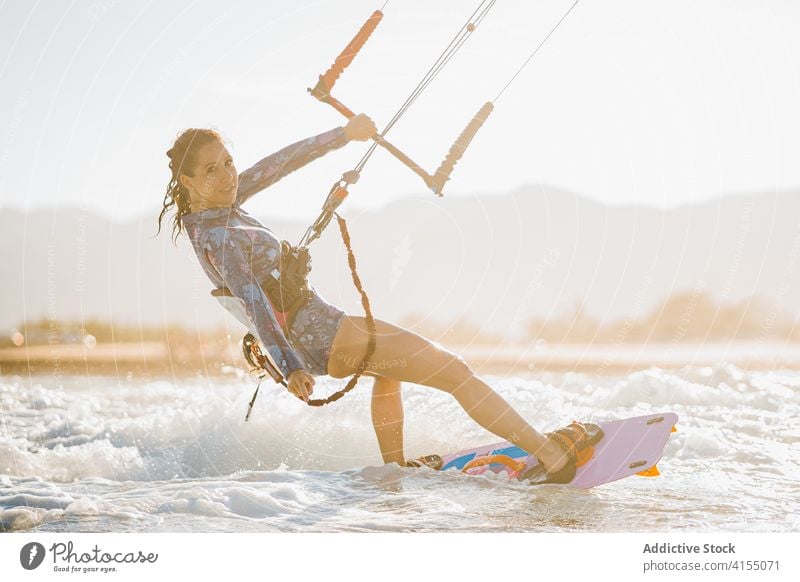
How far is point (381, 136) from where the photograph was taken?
2.81 meters

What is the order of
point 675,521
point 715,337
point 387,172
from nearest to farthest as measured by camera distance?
point 675,521, point 387,172, point 715,337

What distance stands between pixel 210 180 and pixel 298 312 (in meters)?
0.45

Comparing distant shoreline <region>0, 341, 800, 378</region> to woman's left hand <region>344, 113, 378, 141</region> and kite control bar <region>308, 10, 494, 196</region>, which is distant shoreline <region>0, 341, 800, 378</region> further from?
woman's left hand <region>344, 113, 378, 141</region>

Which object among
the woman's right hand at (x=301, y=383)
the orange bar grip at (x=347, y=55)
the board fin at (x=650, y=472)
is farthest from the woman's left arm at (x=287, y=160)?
the board fin at (x=650, y=472)

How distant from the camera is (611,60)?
3.37 m

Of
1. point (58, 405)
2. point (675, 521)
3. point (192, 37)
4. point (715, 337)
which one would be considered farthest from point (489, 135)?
point (58, 405)

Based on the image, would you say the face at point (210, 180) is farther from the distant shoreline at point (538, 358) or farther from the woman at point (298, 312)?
the distant shoreline at point (538, 358)

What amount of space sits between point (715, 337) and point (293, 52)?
2427 mm

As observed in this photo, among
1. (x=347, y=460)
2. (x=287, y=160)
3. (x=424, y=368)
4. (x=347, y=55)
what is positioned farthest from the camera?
(x=347, y=460)

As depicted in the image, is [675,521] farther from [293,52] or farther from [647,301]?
[293,52]

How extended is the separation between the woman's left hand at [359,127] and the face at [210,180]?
0.41 meters

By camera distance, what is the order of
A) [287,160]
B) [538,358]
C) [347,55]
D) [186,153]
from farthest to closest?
[538,358] < [347,55] < [287,160] < [186,153]

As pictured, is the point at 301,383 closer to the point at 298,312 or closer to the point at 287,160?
the point at 298,312

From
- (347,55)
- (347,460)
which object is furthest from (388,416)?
(347,55)
